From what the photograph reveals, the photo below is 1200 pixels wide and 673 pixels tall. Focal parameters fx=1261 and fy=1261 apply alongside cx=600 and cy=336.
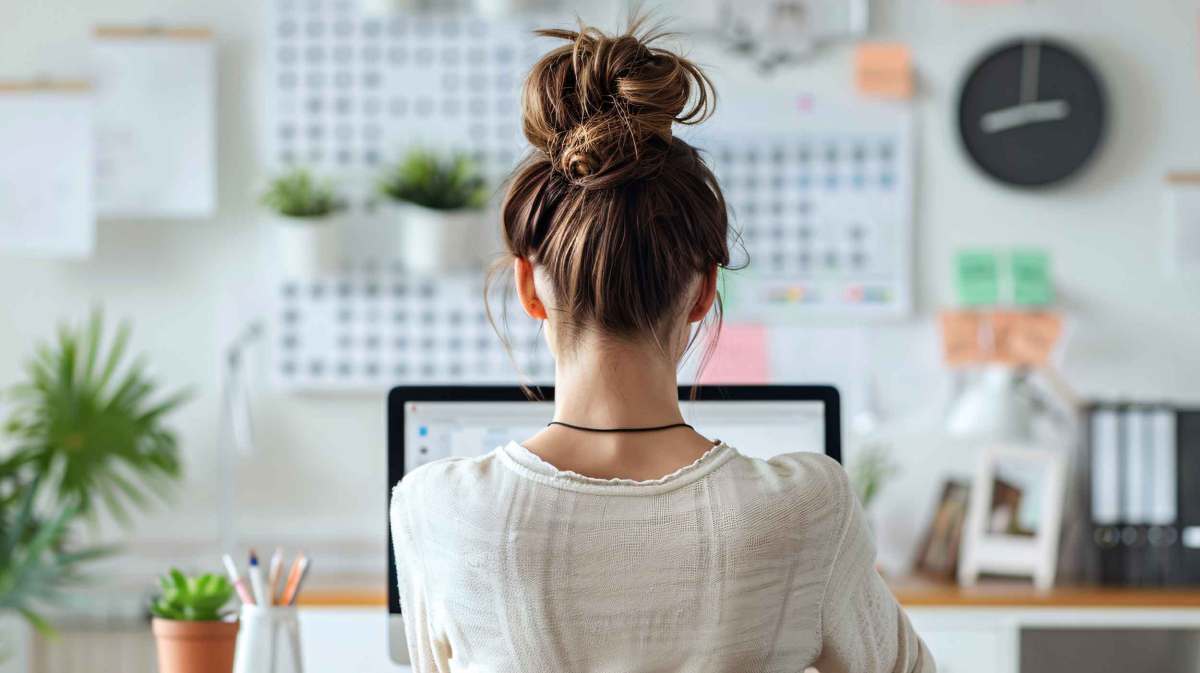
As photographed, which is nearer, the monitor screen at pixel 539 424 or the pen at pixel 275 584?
the pen at pixel 275 584

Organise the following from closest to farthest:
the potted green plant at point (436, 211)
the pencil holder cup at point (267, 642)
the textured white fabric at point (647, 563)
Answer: the textured white fabric at point (647, 563) < the pencil holder cup at point (267, 642) < the potted green plant at point (436, 211)

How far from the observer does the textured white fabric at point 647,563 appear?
34.3 inches

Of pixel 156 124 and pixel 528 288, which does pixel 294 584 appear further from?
pixel 156 124

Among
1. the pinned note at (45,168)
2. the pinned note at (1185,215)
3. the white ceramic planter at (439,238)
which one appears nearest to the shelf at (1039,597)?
the pinned note at (1185,215)

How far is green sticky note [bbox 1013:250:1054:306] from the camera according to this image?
2727mm

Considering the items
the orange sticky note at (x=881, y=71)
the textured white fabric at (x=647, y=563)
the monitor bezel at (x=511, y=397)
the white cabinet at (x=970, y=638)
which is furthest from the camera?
the orange sticky note at (x=881, y=71)

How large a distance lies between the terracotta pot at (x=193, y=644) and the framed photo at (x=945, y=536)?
1.69m

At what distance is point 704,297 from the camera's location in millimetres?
956

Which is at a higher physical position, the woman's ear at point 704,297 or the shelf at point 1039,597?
the woman's ear at point 704,297

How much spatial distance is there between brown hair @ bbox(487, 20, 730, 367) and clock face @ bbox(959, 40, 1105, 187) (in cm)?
195

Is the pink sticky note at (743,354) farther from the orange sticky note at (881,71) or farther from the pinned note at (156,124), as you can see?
the pinned note at (156,124)

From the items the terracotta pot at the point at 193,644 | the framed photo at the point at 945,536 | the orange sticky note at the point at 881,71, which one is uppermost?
the orange sticky note at the point at 881,71

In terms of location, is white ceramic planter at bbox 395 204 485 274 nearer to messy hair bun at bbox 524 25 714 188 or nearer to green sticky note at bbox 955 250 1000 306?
green sticky note at bbox 955 250 1000 306

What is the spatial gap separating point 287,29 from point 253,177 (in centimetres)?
33
